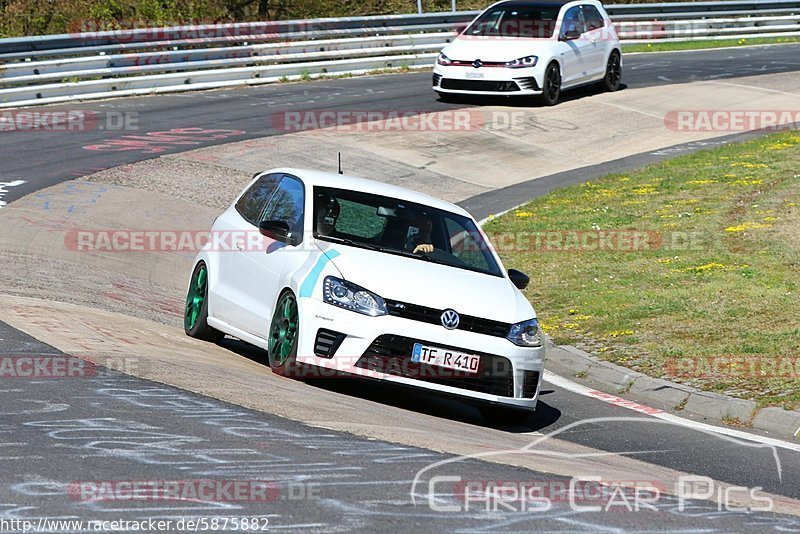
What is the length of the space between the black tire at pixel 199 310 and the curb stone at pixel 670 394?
→ 9.98 feet

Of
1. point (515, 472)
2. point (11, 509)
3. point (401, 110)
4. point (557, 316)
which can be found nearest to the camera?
point (11, 509)

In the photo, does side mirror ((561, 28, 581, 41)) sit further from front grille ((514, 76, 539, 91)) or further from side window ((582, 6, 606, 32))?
front grille ((514, 76, 539, 91))

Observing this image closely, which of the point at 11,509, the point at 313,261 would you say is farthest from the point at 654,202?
the point at 11,509

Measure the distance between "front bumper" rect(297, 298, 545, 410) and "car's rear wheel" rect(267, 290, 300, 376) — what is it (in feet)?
0.40

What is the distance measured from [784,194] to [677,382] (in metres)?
8.00

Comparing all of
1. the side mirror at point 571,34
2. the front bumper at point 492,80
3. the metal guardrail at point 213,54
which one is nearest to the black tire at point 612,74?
the side mirror at point 571,34

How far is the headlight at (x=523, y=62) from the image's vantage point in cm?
2453

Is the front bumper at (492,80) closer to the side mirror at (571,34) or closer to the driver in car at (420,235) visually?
the side mirror at (571,34)

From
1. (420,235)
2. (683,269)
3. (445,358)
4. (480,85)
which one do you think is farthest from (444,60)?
(445,358)

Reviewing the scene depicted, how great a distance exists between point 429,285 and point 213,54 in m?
19.8

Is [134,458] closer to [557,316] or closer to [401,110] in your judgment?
[557,316]

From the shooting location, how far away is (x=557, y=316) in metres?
12.7

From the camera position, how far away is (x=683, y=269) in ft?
45.9

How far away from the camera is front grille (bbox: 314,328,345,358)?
8.64m
